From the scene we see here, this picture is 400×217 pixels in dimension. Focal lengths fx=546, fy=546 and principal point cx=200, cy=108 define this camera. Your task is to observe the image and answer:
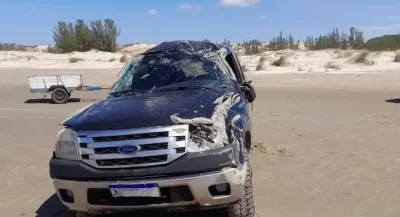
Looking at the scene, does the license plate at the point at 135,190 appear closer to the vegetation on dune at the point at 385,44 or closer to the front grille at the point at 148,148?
the front grille at the point at 148,148

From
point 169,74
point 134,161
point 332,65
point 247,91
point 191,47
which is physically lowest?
point 332,65

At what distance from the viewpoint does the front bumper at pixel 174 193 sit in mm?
4414

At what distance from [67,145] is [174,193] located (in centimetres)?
109

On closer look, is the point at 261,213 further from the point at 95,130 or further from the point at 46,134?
the point at 46,134

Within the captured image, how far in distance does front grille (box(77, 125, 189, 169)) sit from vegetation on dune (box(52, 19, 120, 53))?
38513mm

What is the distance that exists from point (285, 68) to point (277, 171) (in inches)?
773

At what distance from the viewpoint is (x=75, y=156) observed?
4.74 m

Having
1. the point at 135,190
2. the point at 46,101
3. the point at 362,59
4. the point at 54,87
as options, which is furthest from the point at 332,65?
the point at 135,190

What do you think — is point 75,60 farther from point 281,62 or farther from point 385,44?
point 385,44

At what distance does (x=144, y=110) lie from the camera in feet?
16.1

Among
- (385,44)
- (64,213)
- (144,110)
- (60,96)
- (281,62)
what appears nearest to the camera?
(144,110)

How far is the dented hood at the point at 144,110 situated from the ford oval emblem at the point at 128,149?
17cm

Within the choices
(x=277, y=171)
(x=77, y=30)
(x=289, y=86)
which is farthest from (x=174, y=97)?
(x=77, y=30)

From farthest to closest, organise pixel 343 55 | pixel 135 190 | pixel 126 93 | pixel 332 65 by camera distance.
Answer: pixel 343 55
pixel 332 65
pixel 126 93
pixel 135 190
